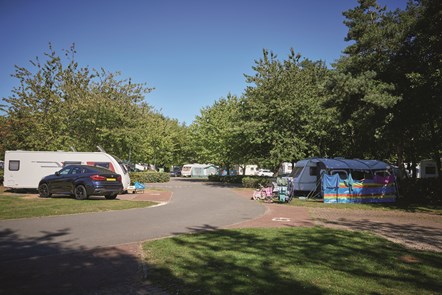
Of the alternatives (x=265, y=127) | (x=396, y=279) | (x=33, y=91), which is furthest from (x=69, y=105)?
(x=396, y=279)

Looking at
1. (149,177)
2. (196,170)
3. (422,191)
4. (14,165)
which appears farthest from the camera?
(196,170)

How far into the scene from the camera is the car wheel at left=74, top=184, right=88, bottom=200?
14984mm

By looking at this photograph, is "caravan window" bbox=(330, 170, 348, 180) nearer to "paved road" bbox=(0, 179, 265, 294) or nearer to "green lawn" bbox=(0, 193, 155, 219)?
"paved road" bbox=(0, 179, 265, 294)

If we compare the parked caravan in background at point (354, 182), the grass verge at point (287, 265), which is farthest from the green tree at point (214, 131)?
the grass verge at point (287, 265)

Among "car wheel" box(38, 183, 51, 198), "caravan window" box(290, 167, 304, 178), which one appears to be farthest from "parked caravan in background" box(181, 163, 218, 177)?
"car wheel" box(38, 183, 51, 198)

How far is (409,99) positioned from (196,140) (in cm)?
3070

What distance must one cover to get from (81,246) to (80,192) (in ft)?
29.8

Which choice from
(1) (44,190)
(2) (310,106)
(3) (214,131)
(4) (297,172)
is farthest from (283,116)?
(1) (44,190)

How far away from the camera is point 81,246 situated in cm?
677

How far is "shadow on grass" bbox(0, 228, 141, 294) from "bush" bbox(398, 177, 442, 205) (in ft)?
59.6

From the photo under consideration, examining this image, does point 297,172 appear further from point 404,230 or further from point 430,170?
point 430,170

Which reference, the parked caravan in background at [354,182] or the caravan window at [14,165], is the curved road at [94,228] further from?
the caravan window at [14,165]

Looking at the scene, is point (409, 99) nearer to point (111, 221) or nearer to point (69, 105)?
point (111, 221)

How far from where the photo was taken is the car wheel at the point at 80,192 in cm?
1498
